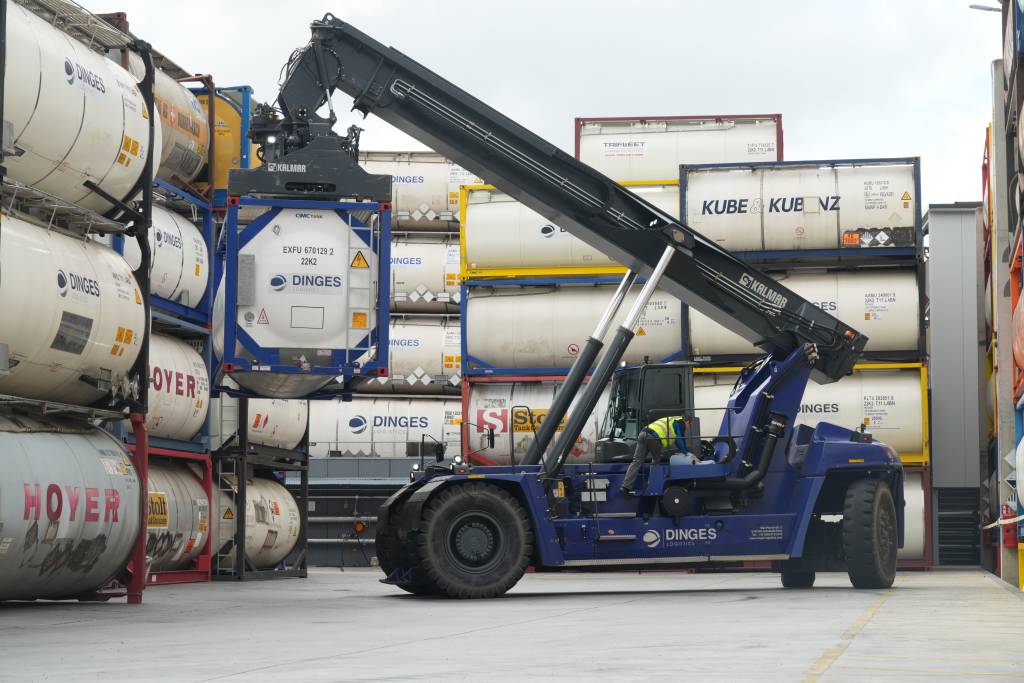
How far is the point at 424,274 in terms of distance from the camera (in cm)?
3753

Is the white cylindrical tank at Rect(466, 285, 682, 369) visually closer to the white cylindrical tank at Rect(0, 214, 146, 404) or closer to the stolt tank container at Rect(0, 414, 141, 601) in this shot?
the white cylindrical tank at Rect(0, 214, 146, 404)

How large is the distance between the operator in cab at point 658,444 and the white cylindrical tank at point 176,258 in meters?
8.47

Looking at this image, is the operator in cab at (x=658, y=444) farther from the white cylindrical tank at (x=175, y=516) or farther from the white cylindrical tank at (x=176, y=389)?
the white cylindrical tank at (x=176, y=389)

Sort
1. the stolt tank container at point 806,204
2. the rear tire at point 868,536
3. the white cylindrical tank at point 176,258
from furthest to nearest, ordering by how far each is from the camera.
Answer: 1. the stolt tank container at point 806,204
2. the white cylindrical tank at point 176,258
3. the rear tire at point 868,536

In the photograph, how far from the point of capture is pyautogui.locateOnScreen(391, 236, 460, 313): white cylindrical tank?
1476 inches

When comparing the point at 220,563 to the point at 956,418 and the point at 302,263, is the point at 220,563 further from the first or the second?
the point at 956,418

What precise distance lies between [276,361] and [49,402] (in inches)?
100

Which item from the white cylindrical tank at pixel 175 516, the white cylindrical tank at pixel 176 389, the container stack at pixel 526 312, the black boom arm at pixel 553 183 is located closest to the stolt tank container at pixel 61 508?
the black boom arm at pixel 553 183

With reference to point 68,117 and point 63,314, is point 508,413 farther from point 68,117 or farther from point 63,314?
point 68,117

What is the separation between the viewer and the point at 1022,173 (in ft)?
61.4

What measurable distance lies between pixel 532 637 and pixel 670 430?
832 cm

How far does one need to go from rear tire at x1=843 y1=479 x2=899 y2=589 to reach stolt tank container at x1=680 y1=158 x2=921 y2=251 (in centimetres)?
881

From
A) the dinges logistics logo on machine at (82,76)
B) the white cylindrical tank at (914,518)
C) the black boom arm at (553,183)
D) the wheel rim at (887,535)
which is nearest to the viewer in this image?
the dinges logistics logo on machine at (82,76)

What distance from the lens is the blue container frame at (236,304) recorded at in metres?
15.7
